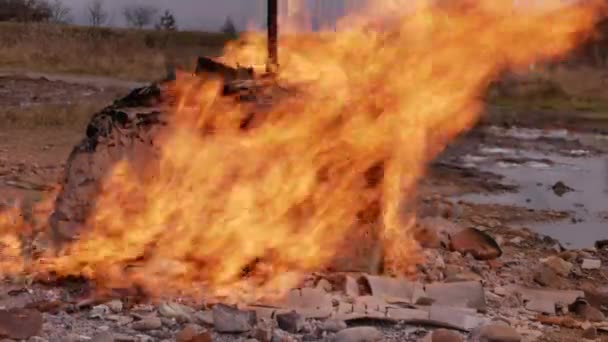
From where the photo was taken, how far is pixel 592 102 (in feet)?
96.3

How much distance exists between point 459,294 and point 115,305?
2.59m

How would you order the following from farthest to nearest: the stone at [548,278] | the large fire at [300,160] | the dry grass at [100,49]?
the dry grass at [100,49] < the stone at [548,278] < the large fire at [300,160]

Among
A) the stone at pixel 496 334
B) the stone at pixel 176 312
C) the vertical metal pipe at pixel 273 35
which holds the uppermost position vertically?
the vertical metal pipe at pixel 273 35

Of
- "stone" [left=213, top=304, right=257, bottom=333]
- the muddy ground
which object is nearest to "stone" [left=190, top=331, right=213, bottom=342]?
the muddy ground

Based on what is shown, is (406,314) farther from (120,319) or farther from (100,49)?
(100,49)

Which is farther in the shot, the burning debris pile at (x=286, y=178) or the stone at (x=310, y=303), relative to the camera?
the burning debris pile at (x=286, y=178)

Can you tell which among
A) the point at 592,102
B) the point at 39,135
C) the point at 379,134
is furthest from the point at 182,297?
the point at 592,102

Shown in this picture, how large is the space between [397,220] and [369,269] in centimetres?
108

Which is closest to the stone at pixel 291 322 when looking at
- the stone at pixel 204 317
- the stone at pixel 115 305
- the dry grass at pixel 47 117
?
the stone at pixel 204 317

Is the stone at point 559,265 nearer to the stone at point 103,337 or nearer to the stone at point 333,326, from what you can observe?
the stone at point 333,326

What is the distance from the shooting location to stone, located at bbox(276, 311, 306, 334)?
220 inches

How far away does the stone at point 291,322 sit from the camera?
5590 millimetres

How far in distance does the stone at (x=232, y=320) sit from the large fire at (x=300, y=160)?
602 mm

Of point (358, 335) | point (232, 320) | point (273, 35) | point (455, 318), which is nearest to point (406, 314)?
point (455, 318)
